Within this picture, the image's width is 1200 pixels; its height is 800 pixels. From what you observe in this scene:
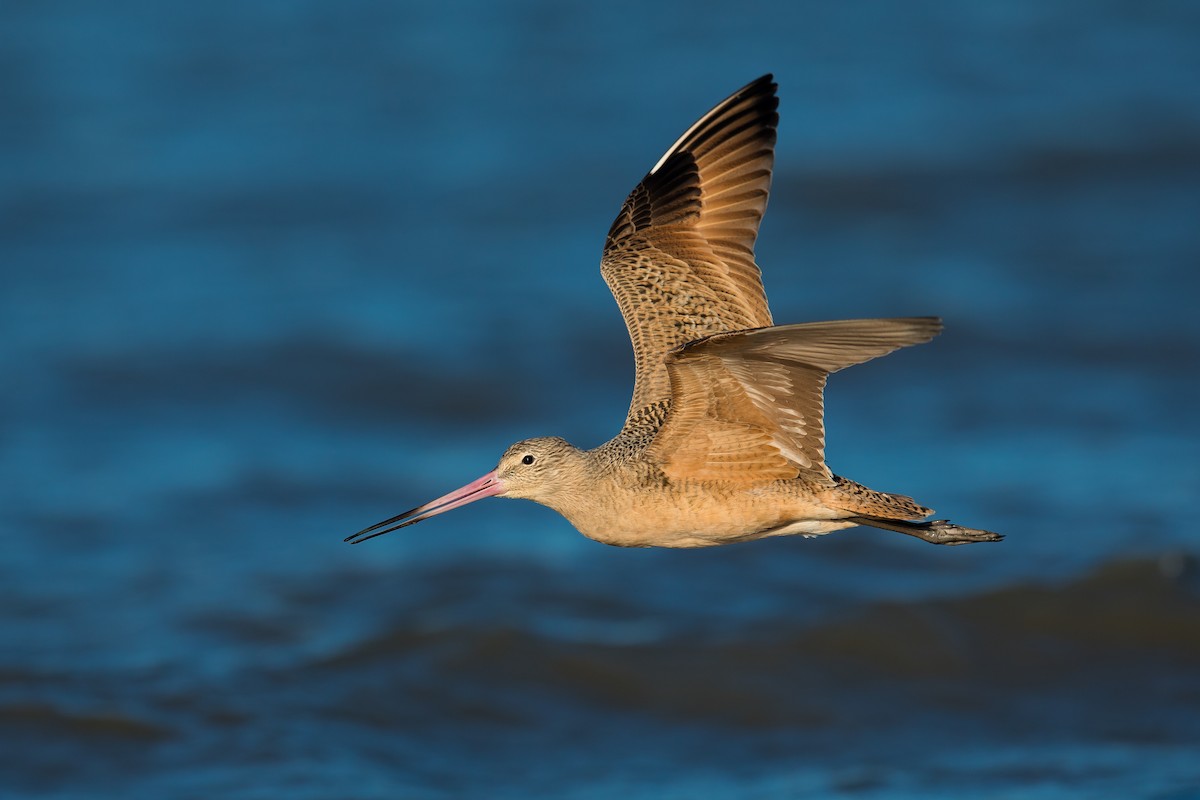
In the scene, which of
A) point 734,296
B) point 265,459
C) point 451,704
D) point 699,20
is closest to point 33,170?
point 265,459

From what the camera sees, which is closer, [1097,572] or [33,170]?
[1097,572]

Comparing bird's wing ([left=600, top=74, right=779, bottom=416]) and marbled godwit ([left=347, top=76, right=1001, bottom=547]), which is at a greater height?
bird's wing ([left=600, top=74, right=779, bottom=416])

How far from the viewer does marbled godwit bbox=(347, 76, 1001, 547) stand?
5.54m

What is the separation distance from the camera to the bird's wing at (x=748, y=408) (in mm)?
5245

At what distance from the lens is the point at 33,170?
54.8ft

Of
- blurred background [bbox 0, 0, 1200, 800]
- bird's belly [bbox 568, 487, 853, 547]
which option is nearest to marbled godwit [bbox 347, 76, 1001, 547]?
bird's belly [bbox 568, 487, 853, 547]

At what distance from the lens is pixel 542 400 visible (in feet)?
43.8

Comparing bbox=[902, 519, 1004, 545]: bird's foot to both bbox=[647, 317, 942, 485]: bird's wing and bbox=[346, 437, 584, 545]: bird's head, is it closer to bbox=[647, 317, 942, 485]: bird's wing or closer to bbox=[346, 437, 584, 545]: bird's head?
bbox=[647, 317, 942, 485]: bird's wing

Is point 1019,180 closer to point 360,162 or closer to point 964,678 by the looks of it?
point 360,162

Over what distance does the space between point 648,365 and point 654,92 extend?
1169 cm

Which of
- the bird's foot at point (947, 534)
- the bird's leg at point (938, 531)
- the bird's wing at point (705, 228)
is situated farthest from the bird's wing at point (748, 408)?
the bird's wing at point (705, 228)

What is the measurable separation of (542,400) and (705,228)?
6.62 m

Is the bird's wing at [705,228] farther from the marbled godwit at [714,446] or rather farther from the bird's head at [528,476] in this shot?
the bird's head at [528,476]

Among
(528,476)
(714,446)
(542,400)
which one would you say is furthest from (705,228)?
(542,400)
